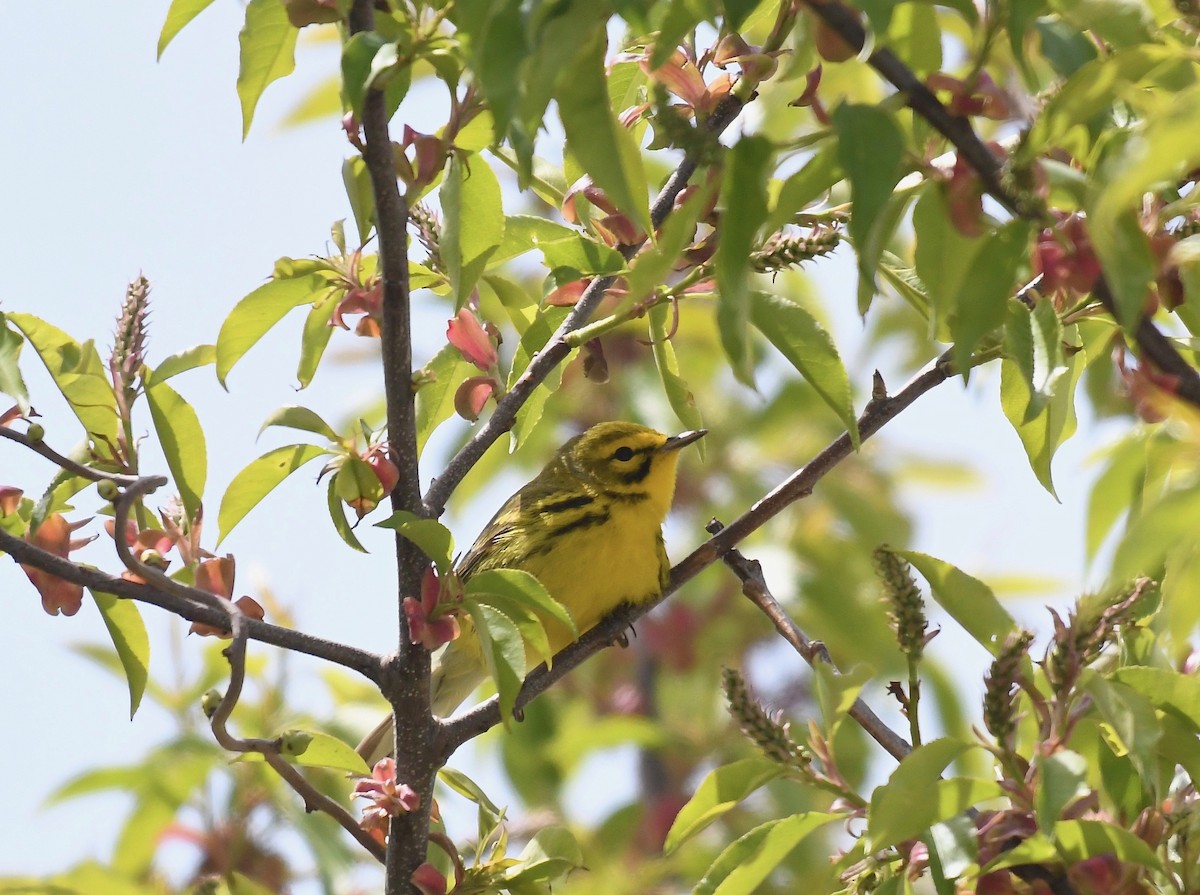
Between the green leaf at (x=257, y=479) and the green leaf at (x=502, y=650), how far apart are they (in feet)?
1.42

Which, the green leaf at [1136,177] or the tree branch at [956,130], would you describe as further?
the tree branch at [956,130]

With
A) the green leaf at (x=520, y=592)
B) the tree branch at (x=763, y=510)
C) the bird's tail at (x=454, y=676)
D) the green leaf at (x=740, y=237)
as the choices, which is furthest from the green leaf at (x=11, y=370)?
the bird's tail at (x=454, y=676)

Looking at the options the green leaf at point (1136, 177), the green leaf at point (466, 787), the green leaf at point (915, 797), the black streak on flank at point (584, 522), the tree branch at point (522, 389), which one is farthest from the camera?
the black streak on flank at point (584, 522)

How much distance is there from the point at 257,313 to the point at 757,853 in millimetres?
1214

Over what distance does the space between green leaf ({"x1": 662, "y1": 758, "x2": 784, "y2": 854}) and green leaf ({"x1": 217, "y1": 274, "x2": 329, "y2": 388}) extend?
3.45ft

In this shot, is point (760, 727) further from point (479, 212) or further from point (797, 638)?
point (479, 212)

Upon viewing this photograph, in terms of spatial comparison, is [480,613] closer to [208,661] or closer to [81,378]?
[81,378]

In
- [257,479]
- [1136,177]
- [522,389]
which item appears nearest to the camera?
[1136,177]

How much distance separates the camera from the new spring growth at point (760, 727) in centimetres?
205

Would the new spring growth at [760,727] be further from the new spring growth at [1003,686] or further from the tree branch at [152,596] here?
the tree branch at [152,596]

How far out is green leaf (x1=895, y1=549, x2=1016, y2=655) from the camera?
2131 millimetres

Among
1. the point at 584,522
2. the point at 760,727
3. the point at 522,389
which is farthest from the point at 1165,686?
the point at 584,522

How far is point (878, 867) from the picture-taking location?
217 centimetres

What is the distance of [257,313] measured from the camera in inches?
98.4
